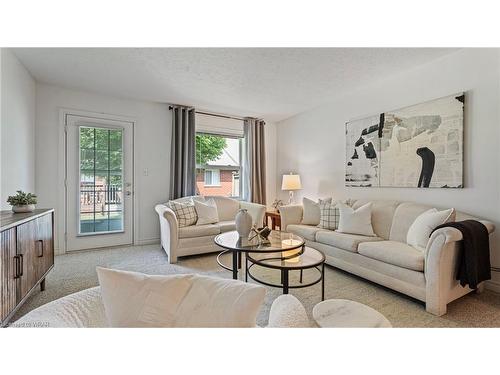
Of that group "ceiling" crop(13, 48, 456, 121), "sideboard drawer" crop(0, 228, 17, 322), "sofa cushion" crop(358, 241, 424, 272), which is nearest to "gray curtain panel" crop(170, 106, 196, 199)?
"ceiling" crop(13, 48, 456, 121)

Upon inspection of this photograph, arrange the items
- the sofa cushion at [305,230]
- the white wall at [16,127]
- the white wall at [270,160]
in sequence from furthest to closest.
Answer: the white wall at [270,160] < the sofa cushion at [305,230] < the white wall at [16,127]

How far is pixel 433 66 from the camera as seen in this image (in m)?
2.67

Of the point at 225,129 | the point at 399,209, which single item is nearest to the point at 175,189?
the point at 225,129

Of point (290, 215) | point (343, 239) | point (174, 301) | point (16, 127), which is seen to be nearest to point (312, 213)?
point (290, 215)

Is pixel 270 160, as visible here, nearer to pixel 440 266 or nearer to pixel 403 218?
pixel 403 218

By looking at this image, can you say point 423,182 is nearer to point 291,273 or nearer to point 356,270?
point 356,270

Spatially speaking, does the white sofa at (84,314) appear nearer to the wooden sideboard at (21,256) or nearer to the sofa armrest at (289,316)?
the sofa armrest at (289,316)

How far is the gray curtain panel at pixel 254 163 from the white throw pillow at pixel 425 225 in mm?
2928

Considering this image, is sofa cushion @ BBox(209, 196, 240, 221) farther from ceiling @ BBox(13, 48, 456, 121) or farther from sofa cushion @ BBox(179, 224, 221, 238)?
ceiling @ BBox(13, 48, 456, 121)

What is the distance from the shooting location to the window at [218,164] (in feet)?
15.2

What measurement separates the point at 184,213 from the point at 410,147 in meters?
3.04

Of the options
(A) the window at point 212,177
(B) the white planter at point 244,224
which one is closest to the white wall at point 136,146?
(A) the window at point 212,177

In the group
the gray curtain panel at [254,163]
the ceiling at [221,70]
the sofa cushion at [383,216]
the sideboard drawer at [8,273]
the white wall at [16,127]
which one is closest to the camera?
the sideboard drawer at [8,273]
